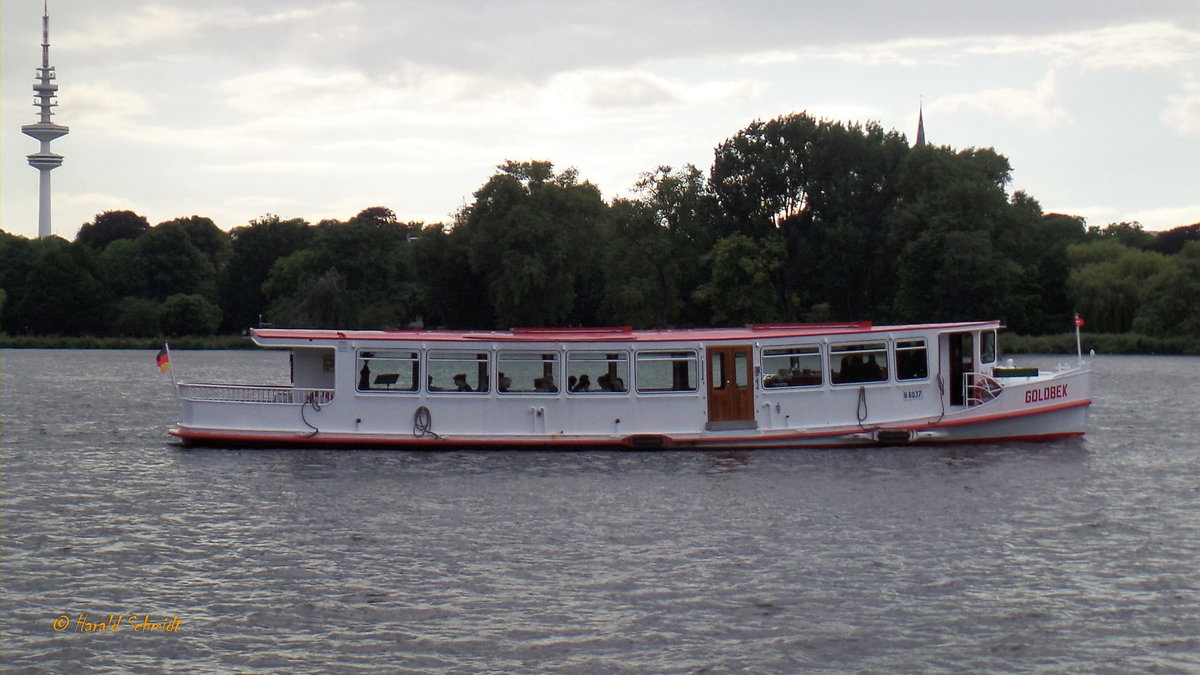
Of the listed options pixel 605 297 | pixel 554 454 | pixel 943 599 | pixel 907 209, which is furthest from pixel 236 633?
pixel 605 297

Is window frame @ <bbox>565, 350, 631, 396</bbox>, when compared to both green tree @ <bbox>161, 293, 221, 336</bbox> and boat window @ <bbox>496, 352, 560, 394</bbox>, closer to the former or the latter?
boat window @ <bbox>496, 352, 560, 394</bbox>

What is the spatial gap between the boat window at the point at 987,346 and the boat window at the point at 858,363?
2.76m

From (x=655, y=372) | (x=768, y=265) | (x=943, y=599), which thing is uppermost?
(x=768, y=265)

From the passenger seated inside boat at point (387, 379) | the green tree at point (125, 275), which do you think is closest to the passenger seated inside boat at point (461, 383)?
the passenger seated inside boat at point (387, 379)

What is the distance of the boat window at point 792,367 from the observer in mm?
36625

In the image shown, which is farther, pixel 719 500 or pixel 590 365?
pixel 590 365

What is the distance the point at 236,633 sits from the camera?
61.5ft

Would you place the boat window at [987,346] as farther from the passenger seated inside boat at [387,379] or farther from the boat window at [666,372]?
the passenger seated inside boat at [387,379]

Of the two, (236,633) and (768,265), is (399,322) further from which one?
(236,633)

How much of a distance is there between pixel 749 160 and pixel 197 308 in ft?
207

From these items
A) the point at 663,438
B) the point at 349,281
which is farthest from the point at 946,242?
the point at 663,438

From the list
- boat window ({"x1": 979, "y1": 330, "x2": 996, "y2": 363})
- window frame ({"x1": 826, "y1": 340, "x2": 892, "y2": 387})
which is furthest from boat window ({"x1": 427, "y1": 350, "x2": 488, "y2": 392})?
boat window ({"x1": 979, "y1": 330, "x2": 996, "y2": 363})

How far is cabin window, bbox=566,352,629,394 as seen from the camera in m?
36.7

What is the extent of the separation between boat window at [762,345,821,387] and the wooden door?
0.53m
